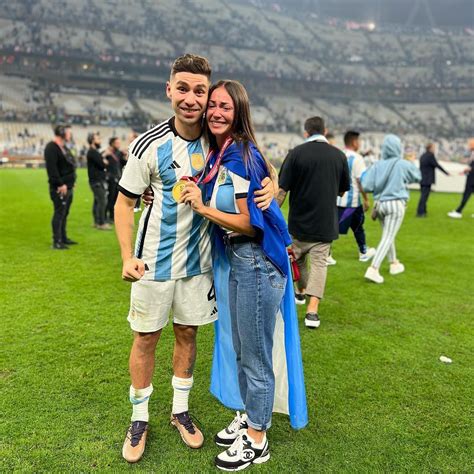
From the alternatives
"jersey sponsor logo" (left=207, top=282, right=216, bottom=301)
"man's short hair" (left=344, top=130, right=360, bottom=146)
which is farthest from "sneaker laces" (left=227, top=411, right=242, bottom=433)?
"man's short hair" (left=344, top=130, right=360, bottom=146)

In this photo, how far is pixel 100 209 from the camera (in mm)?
9562

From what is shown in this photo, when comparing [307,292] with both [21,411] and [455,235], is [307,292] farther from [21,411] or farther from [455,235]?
[455,235]

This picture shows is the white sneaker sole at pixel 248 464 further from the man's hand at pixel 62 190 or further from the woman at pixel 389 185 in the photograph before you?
the man's hand at pixel 62 190

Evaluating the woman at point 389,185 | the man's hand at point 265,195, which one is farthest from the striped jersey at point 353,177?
the man's hand at point 265,195

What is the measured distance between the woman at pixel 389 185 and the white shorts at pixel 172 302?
395 cm

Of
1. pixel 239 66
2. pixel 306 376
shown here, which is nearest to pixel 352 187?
pixel 306 376

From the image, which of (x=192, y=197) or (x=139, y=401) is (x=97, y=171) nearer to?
(x=139, y=401)

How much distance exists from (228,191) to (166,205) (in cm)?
36

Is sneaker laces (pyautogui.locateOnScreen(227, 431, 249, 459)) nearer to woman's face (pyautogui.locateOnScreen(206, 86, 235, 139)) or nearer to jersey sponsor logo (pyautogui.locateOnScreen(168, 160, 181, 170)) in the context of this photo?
jersey sponsor logo (pyautogui.locateOnScreen(168, 160, 181, 170))

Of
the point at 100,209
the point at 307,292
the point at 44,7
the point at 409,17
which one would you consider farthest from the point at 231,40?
the point at 307,292

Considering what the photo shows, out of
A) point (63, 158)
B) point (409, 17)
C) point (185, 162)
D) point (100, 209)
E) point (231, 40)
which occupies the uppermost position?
point (409, 17)

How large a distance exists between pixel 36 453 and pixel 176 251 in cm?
136

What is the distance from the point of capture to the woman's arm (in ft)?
7.14

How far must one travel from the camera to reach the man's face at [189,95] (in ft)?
7.52
